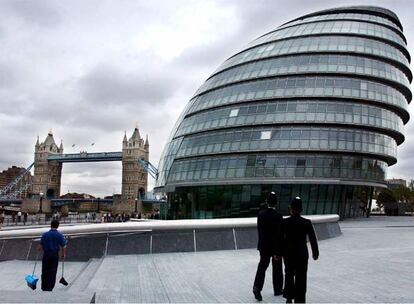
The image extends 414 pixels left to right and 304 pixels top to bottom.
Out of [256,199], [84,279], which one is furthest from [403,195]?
[84,279]

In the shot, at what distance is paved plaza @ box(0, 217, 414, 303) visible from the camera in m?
8.26

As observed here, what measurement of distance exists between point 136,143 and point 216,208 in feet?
500

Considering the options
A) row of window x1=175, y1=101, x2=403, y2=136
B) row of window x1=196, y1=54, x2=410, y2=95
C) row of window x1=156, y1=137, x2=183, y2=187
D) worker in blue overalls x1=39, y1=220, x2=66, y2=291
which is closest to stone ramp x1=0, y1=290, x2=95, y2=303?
worker in blue overalls x1=39, y1=220, x2=66, y2=291

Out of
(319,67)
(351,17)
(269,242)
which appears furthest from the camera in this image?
(351,17)

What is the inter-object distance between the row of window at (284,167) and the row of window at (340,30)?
14353mm

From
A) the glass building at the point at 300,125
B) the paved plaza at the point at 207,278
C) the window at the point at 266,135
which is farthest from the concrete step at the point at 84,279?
the window at the point at 266,135

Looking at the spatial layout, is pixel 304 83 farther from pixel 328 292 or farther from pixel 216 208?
pixel 328 292

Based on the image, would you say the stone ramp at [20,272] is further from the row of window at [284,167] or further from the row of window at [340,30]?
the row of window at [340,30]

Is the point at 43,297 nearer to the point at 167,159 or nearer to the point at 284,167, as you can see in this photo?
the point at 284,167

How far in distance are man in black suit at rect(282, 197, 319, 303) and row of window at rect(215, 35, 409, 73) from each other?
39532 mm

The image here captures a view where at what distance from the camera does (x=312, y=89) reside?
42.2m

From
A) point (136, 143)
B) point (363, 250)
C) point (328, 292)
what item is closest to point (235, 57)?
point (363, 250)

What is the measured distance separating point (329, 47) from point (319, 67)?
10.1ft

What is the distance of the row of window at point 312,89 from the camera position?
1657 inches
